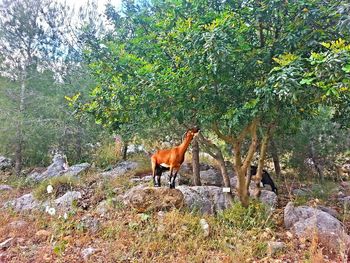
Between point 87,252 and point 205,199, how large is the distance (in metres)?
2.02

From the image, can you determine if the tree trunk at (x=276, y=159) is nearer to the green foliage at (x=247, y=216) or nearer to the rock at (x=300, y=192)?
the rock at (x=300, y=192)

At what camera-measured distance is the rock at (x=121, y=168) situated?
7.12 meters

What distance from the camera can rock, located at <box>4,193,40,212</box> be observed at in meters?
5.33

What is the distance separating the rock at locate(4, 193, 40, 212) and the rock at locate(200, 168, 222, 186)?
322 cm

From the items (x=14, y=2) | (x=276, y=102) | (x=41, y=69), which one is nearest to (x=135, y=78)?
(x=276, y=102)

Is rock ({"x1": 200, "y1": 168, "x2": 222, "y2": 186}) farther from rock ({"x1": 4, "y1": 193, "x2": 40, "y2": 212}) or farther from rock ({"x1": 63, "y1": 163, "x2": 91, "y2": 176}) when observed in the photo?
rock ({"x1": 4, "y1": 193, "x2": 40, "y2": 212})

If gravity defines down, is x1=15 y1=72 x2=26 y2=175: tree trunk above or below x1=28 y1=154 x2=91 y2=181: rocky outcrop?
above

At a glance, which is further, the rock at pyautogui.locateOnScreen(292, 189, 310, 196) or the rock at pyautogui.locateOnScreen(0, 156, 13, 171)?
the rock at pyautogui.locateOnScreen(0, 156, 13, 171)

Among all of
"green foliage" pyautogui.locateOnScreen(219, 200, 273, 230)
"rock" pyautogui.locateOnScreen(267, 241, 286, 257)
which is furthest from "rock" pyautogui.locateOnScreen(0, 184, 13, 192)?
"rock" pyautogui.locateOnScreen(267, 241, 286, 257)

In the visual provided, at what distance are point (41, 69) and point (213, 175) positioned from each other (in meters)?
5.36

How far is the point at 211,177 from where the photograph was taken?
7.05m

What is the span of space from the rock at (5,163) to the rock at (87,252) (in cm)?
636

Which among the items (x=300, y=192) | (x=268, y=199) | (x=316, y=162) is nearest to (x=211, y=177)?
(x=300, y=192)

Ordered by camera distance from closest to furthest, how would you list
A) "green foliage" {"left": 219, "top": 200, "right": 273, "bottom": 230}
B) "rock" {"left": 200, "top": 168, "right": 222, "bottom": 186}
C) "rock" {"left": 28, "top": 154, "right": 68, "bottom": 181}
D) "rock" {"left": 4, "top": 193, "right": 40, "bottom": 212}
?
"green foliage" {"left": 219, "top": 200, "right": 273, "bottom": 230}, "rock" {"left": 4, "top": 193, "right": 40, "bottom": 212}, "rock" {"left": 200, "top": 168, "right": 222, "bottom": 186}, "rock" {"left": 28, "top": 154, "right": 68, "bottom": 181}
